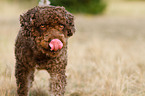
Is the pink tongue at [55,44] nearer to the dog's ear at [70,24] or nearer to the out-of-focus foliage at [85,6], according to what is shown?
the dog's ear at [70,24]

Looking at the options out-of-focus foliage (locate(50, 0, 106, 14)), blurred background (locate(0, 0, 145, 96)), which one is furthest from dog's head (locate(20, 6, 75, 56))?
out-of-focus foliage (locate(50, 0, 106, 14))

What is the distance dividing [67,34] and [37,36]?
0.33 m

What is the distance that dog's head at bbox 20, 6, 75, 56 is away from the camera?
8.47 ft

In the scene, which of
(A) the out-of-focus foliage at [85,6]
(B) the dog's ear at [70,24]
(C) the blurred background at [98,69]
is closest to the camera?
(B) the dog's ear at [70,24]

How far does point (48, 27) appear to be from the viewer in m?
2.63

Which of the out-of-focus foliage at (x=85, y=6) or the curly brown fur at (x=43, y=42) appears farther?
the out-of-focus foliage at (x=85, y=6)

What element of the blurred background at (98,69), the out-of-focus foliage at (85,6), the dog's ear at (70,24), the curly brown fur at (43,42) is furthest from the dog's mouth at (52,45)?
the out-of-focus foliage at (85,6)

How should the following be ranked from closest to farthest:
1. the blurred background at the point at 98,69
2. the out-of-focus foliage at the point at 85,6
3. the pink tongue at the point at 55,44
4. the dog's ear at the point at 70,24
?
the pink tongue at the point at 55,44 < the dog's ear at the point at 70,24 < the blurred background at the point at 98,69 < the out-of-focus foliage at the point at 85,6

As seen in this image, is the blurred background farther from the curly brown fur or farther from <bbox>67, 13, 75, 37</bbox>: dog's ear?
<bbox>67, 13, 75, 37</bbox>: dog's ear

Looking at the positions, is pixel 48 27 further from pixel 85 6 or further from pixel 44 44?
pixel 85 6

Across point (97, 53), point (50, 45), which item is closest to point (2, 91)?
point (50, 45)

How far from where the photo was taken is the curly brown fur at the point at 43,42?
263cm

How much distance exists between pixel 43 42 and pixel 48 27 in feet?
0.51

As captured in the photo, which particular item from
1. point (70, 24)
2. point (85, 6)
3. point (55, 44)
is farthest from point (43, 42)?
point (85, 6)
